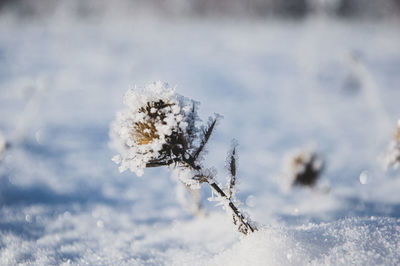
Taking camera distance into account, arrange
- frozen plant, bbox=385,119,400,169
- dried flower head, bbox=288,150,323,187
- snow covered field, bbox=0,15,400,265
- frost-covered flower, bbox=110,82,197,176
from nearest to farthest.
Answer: frost-covered flower, bbox=110,82,197,176, snow covered field, bbox=0,15,400,265, frozen plant, bbox=385,119,400,169, dried flower head, bbox=288,150,323,187

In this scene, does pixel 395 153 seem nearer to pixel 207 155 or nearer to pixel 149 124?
pixel 149 124

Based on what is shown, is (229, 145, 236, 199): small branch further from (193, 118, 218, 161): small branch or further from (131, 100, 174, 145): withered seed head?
(131, 100, 174, 145): withered seed head

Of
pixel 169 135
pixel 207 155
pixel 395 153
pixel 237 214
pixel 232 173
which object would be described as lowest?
pixel 237 214

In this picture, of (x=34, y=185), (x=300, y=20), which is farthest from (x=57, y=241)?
(x=300, y=20)

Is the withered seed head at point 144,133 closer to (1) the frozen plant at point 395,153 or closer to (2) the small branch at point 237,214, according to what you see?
(2) the small branch at point 237,214

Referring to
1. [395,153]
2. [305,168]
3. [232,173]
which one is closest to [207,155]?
[305,168]

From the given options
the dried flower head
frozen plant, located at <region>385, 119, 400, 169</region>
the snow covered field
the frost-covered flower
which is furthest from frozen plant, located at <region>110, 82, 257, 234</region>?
the dried flower head

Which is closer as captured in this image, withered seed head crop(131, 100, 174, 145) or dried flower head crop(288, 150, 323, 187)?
withered seed head crop(131, 100, 174, 145)
